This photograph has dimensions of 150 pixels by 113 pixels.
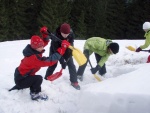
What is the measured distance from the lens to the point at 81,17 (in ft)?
120

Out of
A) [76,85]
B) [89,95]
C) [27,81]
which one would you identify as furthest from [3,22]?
[89,95]

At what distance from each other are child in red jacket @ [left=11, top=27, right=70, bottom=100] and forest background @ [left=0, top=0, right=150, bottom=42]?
2783cm

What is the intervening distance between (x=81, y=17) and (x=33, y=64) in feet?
104

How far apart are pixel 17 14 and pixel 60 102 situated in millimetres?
30858

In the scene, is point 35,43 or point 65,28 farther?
point 65,28

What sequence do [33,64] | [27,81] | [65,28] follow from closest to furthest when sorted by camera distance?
[33,64]
[27,81]
[65,28]

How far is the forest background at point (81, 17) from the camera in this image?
34.4m

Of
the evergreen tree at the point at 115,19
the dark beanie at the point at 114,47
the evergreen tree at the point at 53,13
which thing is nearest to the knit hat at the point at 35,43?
the dark beanie at the point at 114,47

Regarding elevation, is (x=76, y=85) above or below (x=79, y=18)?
above

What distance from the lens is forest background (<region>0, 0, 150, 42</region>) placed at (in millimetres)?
34375

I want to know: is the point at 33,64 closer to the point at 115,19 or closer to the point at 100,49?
the point at 100,49

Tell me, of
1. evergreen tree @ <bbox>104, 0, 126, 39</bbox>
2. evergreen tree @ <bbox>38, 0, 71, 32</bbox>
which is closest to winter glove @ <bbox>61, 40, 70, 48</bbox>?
evergreen tree @ <bbox>38, 0, 71, 32</bbox>

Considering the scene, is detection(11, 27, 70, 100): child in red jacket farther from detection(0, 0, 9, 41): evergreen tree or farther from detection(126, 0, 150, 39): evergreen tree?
detection(126, 0, 150, 39): evergreen tree

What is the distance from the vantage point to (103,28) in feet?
125
